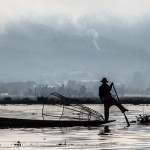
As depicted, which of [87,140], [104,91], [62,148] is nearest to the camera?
[62,148]

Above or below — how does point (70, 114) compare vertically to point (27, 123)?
above

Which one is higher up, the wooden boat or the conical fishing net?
the conical fishing net

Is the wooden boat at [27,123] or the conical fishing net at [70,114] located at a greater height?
the conical fishing net at [70,114]

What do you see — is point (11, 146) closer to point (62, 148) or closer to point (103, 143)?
point (62, 148)

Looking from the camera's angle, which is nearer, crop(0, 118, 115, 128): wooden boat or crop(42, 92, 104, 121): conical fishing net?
crop(0, 118, 115, 128): wooden boat

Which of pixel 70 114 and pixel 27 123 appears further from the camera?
pixel 70 114

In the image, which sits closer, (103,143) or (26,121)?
(103,143)

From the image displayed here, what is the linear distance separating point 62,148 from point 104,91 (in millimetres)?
15722

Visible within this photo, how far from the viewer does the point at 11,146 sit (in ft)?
74.2

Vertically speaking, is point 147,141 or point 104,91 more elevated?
point 104,91

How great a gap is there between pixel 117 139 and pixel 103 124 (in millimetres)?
11927

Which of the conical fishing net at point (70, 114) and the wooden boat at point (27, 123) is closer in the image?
the wooden boat at point (27, 123)

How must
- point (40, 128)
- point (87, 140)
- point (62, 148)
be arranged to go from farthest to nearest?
point (40, 128), point (87, 140), point (62, 148)

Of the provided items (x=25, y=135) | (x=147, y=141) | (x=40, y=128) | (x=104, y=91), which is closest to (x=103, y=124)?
(x=104, y=91)
